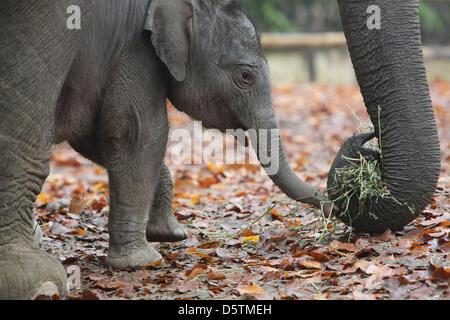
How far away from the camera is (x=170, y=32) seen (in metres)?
4.62

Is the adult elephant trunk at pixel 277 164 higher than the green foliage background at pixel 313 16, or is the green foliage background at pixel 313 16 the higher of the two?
the green foliage background at pixel 313 16

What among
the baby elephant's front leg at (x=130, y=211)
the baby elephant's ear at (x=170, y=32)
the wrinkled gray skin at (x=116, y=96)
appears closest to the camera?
the wrinkled gray skin at (x=116, y=96)

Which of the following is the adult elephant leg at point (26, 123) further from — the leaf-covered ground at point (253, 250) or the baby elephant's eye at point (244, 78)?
the baby elephant's eye at point (244, 78)

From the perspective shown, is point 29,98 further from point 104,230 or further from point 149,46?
point 104,230

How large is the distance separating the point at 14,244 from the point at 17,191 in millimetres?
273

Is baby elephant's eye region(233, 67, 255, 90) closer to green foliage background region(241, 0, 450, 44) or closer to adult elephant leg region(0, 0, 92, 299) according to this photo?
adult elephant leg region(0, 0, 92, 299)

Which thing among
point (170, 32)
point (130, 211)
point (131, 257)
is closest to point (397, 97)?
point (170, 32)

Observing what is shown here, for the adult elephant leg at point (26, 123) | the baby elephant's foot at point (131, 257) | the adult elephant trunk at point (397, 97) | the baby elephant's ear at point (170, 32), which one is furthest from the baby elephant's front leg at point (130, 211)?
the adult elephant trunk at point (397, 97)

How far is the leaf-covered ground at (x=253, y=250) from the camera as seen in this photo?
4.04 metres

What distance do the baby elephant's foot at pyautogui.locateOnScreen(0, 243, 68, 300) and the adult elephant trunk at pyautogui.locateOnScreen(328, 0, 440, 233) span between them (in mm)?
2005

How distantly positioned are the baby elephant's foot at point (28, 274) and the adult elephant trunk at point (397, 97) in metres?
2.00

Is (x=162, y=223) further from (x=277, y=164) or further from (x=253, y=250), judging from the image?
(x=277, y=164)

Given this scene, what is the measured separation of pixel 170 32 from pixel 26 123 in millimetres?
1201
